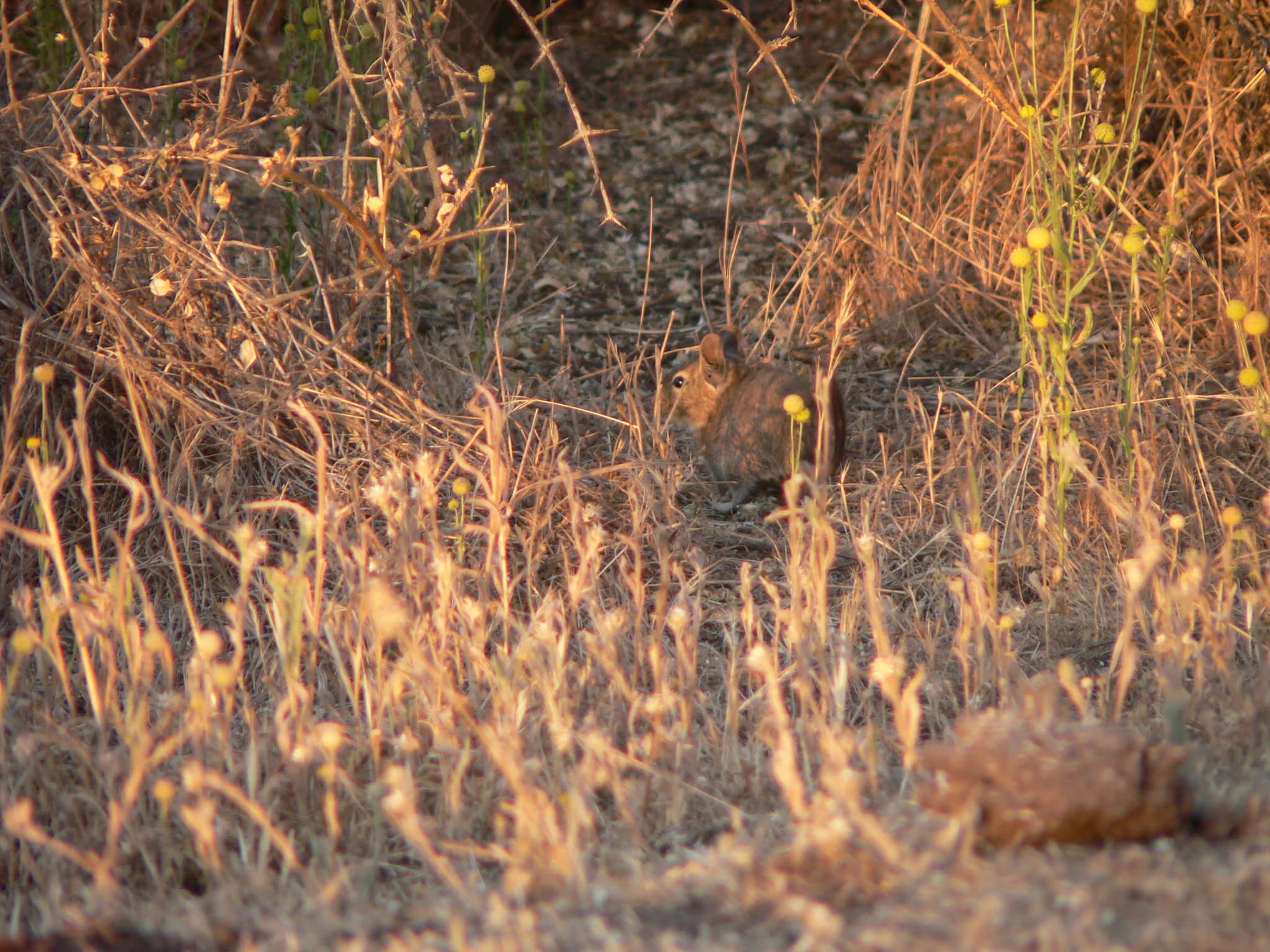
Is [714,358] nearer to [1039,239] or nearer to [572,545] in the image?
[572,545]

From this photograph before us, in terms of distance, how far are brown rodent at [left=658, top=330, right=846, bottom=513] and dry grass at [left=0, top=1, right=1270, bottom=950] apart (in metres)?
0.22

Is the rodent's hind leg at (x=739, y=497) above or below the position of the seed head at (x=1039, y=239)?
below

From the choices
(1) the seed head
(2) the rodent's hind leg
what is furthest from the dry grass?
(1) the seed head

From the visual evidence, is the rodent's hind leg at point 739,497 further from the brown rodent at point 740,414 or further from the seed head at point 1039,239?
the seed head at point 1039,239

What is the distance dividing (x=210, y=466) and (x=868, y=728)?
243 centimetres

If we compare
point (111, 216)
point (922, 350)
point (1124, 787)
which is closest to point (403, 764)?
point (1124, 787)

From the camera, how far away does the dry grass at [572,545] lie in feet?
7.32

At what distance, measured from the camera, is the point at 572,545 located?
170 inches

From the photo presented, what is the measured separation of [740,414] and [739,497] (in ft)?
1.18

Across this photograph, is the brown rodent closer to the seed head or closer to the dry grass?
the dry grass

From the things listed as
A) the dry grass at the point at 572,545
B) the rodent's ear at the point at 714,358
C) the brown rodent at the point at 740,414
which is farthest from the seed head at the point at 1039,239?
the rodent's ear at the point at 714,358

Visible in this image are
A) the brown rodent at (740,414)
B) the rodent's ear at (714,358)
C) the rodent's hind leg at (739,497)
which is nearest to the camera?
the brown rodent at (740,414)

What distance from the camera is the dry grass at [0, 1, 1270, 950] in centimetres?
223

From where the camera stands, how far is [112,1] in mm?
4418
